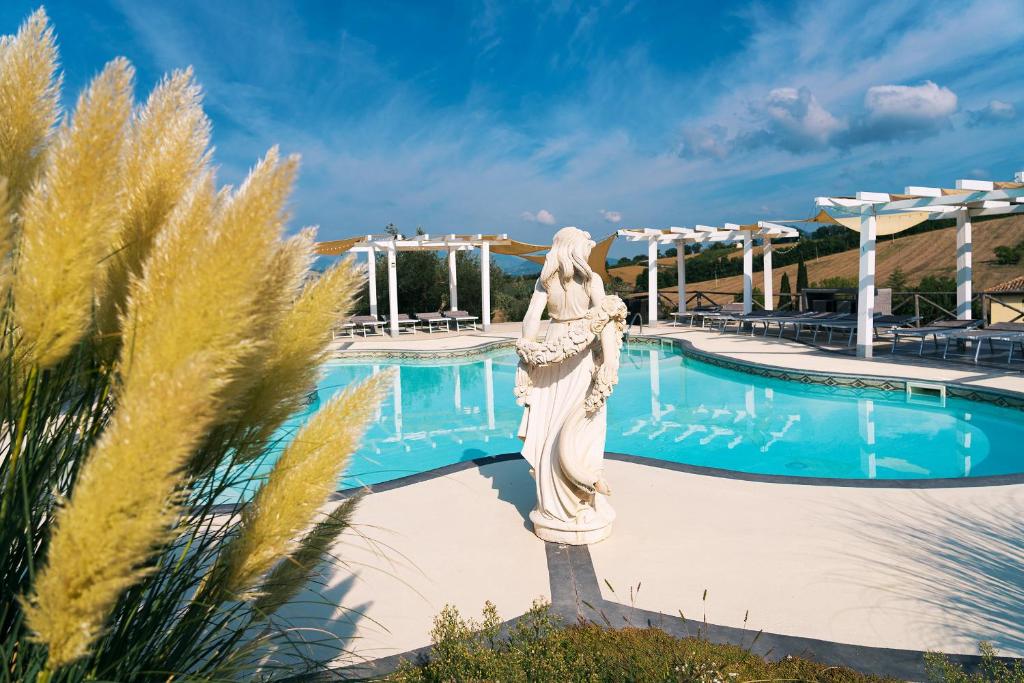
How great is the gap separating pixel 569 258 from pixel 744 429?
5607 mm

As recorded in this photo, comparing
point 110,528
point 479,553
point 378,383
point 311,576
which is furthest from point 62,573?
point 479,553

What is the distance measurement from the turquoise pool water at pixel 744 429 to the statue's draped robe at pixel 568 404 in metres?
2.03

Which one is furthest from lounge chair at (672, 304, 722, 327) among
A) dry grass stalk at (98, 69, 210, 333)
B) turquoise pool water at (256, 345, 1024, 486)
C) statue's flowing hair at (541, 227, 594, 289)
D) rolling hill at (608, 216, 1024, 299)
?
dry grass stalk at (98, 69, 210, 333)

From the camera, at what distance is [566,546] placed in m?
4.15

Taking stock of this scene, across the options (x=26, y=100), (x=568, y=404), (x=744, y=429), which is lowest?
(x=744, y=429)

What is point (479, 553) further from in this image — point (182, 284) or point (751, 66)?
point (751, 66)

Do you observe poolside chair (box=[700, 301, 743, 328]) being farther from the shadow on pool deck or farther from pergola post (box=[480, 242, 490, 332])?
the shadow on pool deck

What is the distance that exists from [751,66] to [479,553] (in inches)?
876

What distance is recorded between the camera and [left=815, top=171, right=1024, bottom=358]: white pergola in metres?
9.96

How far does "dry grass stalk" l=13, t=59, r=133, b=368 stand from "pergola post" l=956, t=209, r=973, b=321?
16.4 metres

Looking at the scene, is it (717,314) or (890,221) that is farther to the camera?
(717,314)

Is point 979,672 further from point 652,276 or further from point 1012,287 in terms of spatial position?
point 652,276

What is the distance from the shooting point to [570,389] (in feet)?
14.3

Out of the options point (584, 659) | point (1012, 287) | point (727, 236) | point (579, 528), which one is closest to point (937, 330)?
point (1012, 287)
